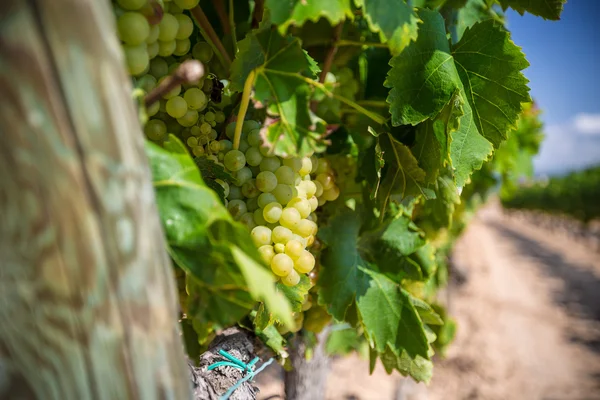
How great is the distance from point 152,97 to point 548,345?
317 inches

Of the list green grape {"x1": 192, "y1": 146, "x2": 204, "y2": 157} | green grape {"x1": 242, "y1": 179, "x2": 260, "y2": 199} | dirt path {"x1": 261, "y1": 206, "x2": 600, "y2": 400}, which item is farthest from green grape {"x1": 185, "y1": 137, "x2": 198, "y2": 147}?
dirt path {"x1": 261, "y1": 206, "x2": 600, "y2": 400}

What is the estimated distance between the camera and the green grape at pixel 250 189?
0.80 metres

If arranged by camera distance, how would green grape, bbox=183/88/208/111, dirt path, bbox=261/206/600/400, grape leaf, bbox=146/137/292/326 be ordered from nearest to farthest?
1. grape leaf, bbox=146/137/292/326
2. green grape, bbox=183/88/208/111
3. dirt path, bbox=261/206/600/400

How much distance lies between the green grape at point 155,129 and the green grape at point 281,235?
0.25 meters

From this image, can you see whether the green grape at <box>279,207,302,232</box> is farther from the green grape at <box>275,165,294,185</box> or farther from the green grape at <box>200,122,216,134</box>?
the green grape at <box>200,122,216,134</box>

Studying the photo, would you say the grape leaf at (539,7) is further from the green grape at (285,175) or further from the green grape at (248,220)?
the green grape at (248,220)

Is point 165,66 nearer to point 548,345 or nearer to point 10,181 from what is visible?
point 10,181

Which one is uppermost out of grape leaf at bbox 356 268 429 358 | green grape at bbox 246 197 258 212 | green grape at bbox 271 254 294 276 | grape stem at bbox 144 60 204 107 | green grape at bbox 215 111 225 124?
grape stem at bbox 144 60 204 107

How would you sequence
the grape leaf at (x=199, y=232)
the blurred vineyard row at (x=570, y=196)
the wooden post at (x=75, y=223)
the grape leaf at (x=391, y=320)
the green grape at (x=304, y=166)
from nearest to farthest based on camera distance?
the wooden post at (x=75, y=223), the grape leaf at (x=199, y=232), the green grape at (x=304, y=166), the grape leaf at (x=391, y=320), the blurred vineyard row at (x=570, y=196)

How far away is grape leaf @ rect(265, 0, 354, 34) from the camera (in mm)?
586

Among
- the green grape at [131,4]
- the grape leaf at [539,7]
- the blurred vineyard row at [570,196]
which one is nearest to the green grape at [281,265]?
the green grape at [131,4]

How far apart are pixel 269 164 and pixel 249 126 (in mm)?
87

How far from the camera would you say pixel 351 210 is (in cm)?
107

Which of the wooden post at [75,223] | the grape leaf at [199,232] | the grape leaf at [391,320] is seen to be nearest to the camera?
the wooden post at [75,223]
